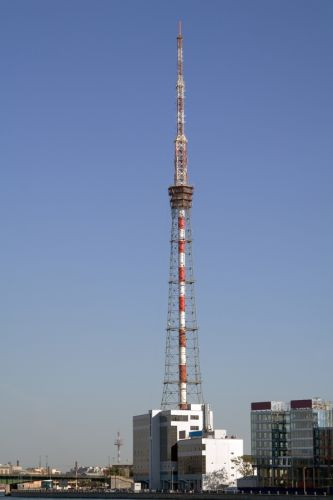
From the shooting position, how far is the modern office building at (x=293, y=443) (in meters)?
182

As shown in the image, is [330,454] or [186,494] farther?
[186,494]

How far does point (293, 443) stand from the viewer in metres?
188

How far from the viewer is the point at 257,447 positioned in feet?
640

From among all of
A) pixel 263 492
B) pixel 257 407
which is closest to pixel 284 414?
pixel 257 407

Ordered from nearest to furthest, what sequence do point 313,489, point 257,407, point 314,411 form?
point 313,489
point 314,411
point 257,407

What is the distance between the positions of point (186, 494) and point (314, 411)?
1214 inches

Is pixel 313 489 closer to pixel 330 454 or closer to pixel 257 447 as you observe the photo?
pixel 330 454

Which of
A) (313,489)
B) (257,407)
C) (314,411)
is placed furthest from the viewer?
(257,407)

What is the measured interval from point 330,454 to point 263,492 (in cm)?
1347

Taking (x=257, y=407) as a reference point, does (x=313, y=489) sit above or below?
below

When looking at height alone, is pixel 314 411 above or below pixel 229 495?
above

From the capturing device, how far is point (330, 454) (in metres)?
182

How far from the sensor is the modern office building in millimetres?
182250

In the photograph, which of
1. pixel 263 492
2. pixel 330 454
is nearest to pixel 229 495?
pixel 263 492
